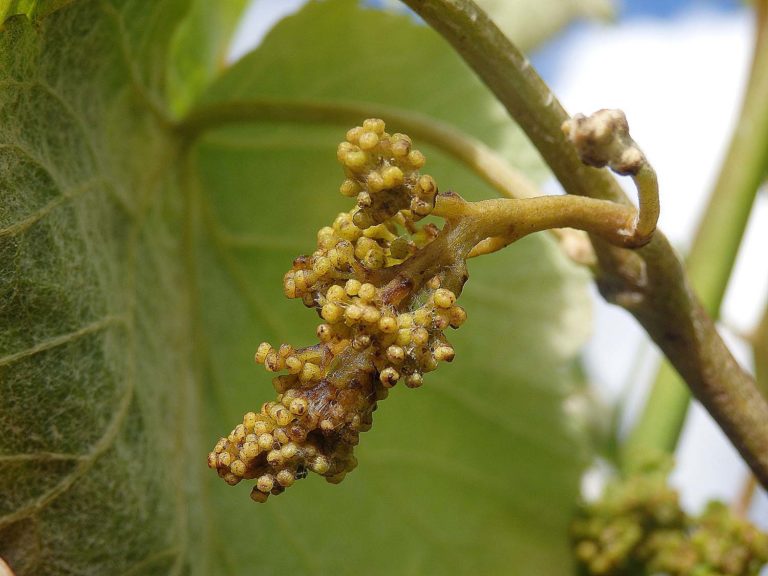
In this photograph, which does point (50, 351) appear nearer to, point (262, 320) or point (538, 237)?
point (262, 320)

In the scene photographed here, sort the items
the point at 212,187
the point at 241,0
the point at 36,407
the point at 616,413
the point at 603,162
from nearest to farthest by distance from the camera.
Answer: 1. the point at 603,162
2. the point at 36,407
3. the point at 212,187
4. the point at 241,0
5. the point at 616,413

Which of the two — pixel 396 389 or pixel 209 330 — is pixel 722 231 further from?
pixel 209 330

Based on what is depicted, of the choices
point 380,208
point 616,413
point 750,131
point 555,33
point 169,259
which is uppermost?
point 555,33

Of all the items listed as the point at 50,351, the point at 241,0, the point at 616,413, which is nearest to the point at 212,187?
the point at 241,0

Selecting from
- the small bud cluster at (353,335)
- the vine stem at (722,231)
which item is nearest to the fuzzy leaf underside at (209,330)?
the vine stem at (722,231)

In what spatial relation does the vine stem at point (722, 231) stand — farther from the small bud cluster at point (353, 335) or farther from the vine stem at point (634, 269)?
the small bud cluster at point (353, 335)

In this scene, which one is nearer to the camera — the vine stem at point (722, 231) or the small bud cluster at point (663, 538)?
the small bud cluster at point (663, 538)

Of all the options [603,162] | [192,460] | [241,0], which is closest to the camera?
[603,162]
